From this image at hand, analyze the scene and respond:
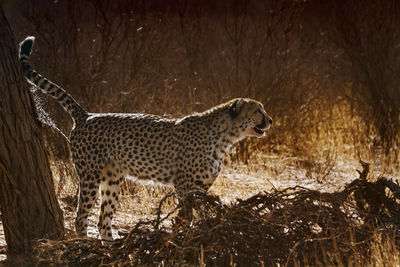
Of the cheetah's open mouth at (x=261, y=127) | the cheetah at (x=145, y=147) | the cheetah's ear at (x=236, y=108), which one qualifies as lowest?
the cheetah at (x=145, y=147)

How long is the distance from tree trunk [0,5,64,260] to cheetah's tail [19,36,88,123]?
333mm

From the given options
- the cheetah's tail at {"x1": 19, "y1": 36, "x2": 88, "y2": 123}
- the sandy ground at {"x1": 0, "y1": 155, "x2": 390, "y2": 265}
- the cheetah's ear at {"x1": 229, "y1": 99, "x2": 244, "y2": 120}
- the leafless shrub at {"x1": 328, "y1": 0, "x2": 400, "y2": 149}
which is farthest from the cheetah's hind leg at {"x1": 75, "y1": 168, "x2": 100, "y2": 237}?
the leafless shrub at {"x1": 328, "y1": 0, "x2": 400, "y2": 149}

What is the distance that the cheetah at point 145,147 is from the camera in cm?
496

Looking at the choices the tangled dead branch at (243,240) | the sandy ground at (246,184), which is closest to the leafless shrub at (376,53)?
the sandy ground at (246,184)

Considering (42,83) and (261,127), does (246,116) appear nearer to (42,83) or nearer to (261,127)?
(261,127)

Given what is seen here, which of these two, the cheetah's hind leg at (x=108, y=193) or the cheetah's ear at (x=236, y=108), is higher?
the cheetah's ear at (x=236, y=108)

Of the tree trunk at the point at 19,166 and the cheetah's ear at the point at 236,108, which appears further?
the cheetah's ear at the point at 236,108

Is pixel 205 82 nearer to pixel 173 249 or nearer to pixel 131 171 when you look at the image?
pixel 131 171

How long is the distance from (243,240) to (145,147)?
4.71 feet

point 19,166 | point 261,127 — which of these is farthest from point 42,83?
point 261,127

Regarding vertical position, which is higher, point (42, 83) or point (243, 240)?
point (42, 83)

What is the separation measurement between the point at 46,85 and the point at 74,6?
2775 millimetres

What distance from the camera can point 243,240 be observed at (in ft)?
12.8

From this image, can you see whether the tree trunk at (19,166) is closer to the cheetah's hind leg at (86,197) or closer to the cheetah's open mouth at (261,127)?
the cheetah's hind leg at (86,197)
